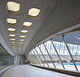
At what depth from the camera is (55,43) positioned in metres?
12.0

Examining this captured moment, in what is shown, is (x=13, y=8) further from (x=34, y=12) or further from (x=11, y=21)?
(x=11, y=21)

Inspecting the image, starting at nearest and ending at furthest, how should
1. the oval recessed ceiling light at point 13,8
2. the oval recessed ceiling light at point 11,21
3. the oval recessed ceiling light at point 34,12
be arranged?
the oval recessed ceiling light at point 13,8 < the oval recessed ceiling light at point 34,12 < the oval recessed ceiling light at point 11,21

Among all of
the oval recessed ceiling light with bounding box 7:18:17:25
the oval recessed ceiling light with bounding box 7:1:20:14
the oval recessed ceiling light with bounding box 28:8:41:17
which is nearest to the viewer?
the oval recessed ceiling light with bounding box 7:1:20:14

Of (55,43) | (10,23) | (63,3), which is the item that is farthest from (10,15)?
(55,43)

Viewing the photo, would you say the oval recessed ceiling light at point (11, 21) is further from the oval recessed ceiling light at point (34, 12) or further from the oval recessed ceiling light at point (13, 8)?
the oval recessed ceiling light at point (34, 12)

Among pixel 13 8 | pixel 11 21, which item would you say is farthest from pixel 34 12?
pixel 11 21

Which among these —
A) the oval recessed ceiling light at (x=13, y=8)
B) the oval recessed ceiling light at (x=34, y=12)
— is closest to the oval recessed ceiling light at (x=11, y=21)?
the oval recessed ceiling light at (x=13, y=8)

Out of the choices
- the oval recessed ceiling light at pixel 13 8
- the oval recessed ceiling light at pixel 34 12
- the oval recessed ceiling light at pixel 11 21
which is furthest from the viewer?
the oval recessed ceiling light at pixel 11 21

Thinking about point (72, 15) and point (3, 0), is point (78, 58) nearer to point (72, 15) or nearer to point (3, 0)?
point (72, 15)

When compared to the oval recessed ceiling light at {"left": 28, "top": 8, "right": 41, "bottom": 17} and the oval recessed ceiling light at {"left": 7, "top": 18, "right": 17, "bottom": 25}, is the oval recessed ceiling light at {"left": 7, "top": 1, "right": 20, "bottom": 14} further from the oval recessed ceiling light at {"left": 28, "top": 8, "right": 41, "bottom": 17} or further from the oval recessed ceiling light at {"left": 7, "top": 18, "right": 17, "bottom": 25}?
the oval recessed ceiling light at {"left": 7, "top": 18, "right": 17, "bottom": 25}

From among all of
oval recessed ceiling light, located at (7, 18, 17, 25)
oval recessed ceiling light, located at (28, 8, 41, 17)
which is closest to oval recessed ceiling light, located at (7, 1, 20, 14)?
oval recessed ceiling light, located at (28, 8, 41, 17)

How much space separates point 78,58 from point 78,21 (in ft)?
16.0

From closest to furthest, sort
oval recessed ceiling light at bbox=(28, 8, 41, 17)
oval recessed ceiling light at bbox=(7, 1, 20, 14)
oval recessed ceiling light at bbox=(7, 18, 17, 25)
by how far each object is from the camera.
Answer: oval recessed ceiling light at bbox=(7, 1, 20, 14)
oval recessed ceiling light at bbox=(28, 8, 41, 17)
oval recessed ceiling light at bbox=(7, 18, 17, 25)

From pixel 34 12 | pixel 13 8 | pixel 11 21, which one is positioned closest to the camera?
pixel 13 8
